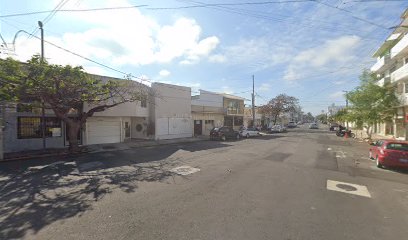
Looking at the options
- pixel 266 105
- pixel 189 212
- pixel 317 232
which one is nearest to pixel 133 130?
pixel 189 212

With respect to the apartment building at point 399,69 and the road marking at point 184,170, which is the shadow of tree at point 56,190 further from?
the apartment building at point 399,69

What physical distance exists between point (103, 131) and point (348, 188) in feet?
66.9

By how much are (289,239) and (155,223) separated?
2.73 metres

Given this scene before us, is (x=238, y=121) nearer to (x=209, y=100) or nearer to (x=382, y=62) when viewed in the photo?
(x=209, y=100)

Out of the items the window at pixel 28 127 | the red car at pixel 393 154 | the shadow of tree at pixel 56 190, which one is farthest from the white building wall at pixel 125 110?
the red car at pixel 393 154

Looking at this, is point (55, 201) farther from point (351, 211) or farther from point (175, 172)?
point (351, 211)

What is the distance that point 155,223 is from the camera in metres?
5.45

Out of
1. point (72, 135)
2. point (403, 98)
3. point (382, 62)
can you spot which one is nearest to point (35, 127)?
point (72, 135)

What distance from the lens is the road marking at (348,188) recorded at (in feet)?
27.3

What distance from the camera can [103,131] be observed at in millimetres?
23375

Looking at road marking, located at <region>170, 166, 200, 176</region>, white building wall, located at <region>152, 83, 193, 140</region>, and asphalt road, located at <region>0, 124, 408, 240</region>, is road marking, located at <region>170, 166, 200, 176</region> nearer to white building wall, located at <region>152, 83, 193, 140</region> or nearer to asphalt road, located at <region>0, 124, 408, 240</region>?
asphalt road, located at <region>0, 124, 408, 240</region>

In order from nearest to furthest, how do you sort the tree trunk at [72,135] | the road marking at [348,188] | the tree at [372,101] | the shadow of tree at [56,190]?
the shadow of tree at [56,190], the road marking at [348,188], the tree trunk at [72,135], the tree at [372,101]

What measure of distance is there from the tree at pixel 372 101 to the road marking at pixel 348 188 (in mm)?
23334

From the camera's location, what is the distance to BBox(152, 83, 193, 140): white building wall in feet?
92.6
